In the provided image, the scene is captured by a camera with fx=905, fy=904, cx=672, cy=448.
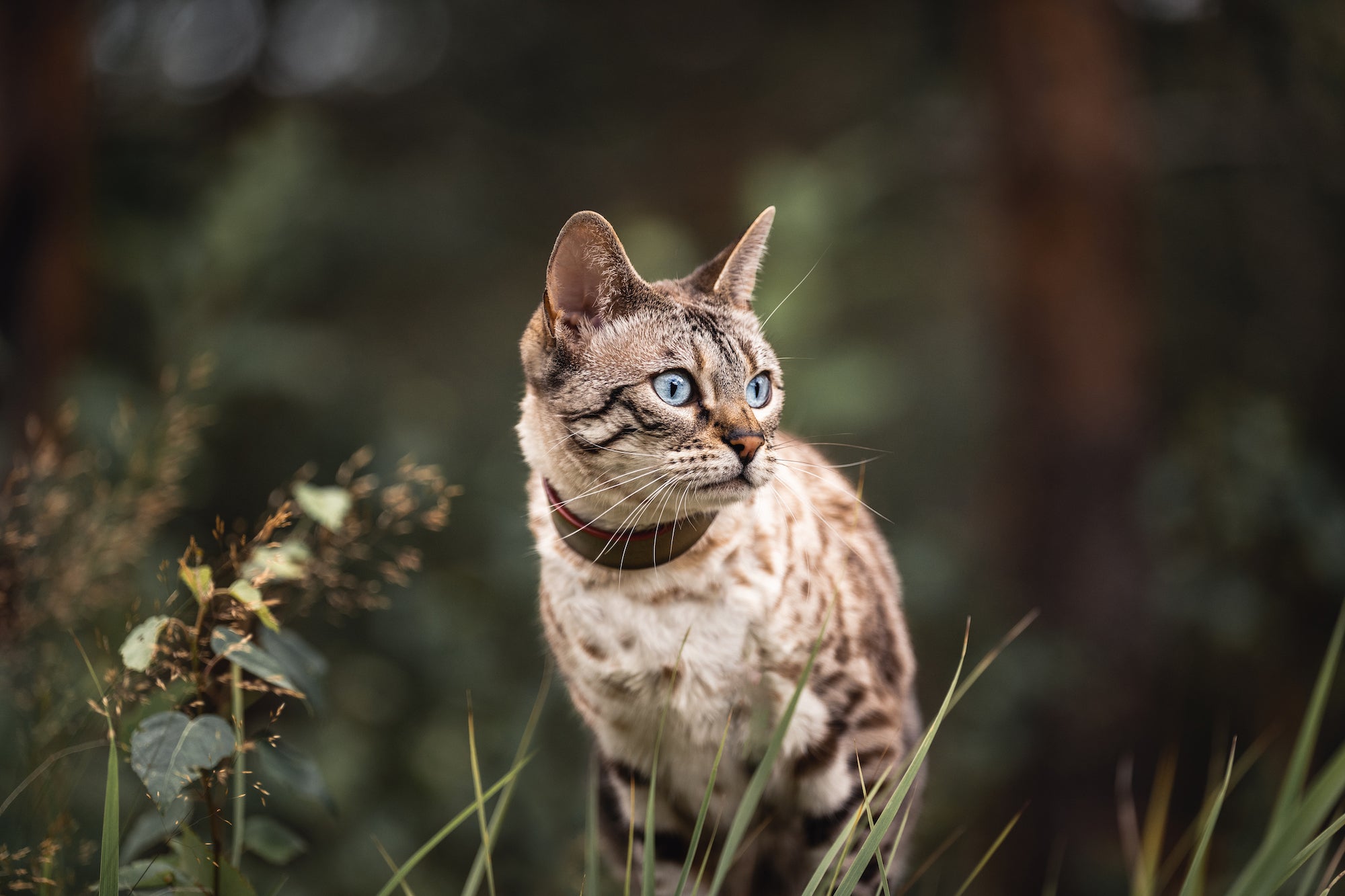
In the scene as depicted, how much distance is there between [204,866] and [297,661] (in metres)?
0.35

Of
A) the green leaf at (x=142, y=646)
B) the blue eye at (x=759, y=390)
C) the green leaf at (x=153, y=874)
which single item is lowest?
the green leaf at (x=153, y=874)

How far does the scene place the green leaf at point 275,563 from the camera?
4.96 feet

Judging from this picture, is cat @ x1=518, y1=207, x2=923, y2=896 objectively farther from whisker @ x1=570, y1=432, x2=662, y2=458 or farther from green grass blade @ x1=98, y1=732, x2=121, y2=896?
green grass blade @ x1=98, y1=732, x2=121, y2=896

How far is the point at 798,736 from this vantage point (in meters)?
1.90

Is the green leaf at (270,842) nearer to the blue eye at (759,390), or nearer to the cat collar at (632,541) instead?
the cat collar at (632,541)

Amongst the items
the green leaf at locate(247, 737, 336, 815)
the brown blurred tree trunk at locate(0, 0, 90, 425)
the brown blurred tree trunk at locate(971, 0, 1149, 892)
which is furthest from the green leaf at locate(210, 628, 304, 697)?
the brown blurred tree trunk at locate(971, 0, 1149, 892)

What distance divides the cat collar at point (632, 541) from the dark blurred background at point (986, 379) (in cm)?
102

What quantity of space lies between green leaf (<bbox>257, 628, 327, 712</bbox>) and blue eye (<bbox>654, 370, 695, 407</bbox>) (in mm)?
866

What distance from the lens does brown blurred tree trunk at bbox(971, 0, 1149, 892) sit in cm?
424

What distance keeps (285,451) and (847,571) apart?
452 cm

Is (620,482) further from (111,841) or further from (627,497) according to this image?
(111,841)

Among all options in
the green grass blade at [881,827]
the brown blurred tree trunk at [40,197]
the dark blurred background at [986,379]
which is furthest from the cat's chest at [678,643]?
the brown blurred tree trunk at [40,197]

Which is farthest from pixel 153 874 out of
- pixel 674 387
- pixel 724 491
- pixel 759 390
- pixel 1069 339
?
pixel 1069 339

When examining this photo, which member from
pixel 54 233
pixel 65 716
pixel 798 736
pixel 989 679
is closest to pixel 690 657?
pixel 798 736
